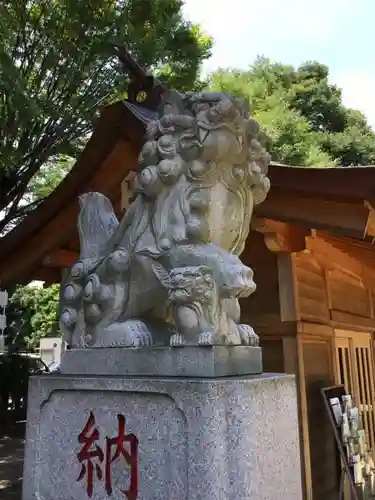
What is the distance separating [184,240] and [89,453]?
3.27 ft

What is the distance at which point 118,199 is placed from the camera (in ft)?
16.8

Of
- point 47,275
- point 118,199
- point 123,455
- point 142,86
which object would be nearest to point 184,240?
point 123,455

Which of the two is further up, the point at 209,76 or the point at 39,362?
the point at 209,76

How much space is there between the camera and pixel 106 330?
2.26m

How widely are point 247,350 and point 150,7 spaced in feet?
19.9

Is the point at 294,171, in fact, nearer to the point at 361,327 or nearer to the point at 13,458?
the point at 361,327

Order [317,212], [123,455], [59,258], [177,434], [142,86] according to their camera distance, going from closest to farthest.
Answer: [177,434] < [123,455] < [142,86] < [317,212] < [59,258]

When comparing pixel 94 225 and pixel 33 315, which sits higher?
pixel 33 315

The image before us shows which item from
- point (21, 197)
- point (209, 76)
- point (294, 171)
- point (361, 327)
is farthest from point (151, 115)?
point (209, 76)

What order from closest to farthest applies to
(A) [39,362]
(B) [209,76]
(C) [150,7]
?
(C) [150,7] < (B) [209,76] < (A) [39,362]

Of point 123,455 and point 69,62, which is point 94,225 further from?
point 69,62

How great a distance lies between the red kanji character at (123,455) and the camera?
202 cm

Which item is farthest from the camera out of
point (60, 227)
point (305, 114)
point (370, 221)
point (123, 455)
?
point (305, 114)

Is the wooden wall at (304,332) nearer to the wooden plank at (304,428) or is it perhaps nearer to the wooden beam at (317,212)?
the wooden plank at (304,428)
